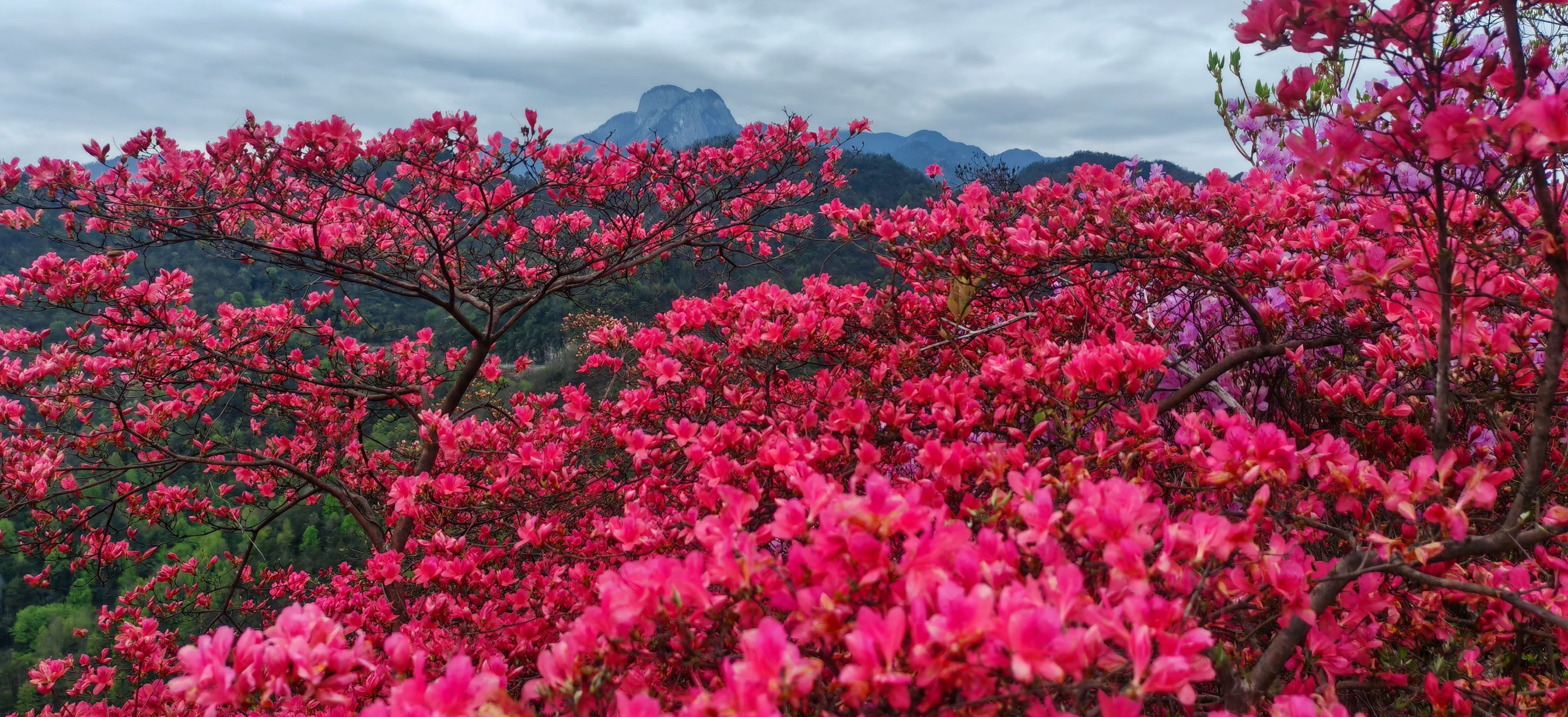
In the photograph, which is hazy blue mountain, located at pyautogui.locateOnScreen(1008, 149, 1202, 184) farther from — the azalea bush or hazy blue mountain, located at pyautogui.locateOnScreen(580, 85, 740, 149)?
hazy blue mountain, located at pyautogui.locateOnScreen(580, 85, 740, 149)

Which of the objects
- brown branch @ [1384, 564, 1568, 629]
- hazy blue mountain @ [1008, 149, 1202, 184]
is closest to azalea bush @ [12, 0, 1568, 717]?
brown branch @ [1384, 564, 1568, 629]

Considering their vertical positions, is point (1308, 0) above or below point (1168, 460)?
above

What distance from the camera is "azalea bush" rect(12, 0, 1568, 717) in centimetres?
118

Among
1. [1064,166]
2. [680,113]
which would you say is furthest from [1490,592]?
[680,113]

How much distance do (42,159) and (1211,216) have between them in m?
5.76

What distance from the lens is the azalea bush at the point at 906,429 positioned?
1.18 meters

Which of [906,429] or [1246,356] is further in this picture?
[1246,356]

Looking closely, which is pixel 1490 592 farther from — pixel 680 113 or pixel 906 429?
pixel 680 113

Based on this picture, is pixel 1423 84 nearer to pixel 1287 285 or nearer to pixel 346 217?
pixel 1287 285

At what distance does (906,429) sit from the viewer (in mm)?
2076

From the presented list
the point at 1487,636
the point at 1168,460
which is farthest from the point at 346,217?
the point at 1487,636

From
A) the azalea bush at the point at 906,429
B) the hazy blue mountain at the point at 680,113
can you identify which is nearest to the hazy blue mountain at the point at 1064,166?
the azalea bush at the point at 906,429

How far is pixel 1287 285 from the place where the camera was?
2398mm

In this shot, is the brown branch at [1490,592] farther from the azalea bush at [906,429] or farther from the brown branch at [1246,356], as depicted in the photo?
the brown branch at [1246,356]
